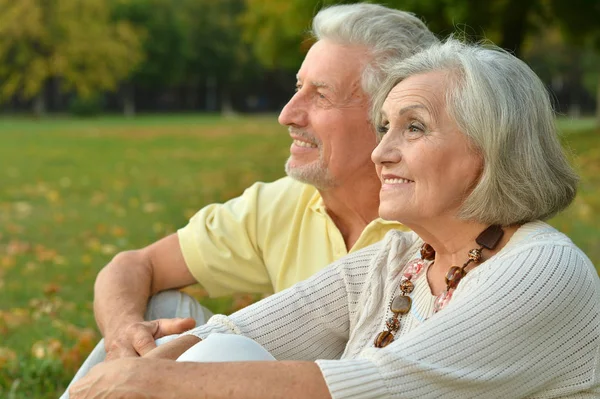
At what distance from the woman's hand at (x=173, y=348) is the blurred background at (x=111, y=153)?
123cm

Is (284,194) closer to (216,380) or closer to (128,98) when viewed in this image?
(216,380)

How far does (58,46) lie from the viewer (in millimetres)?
49281

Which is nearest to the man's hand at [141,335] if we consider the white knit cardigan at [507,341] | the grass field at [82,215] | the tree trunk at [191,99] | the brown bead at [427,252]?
the brown bead at [427,252]

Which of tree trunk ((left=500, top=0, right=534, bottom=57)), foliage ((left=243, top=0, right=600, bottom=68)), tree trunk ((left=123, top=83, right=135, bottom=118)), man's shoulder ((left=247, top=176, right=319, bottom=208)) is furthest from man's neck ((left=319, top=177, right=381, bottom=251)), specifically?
tree trunk ((left=123, top=83, right=135, bottom=118))

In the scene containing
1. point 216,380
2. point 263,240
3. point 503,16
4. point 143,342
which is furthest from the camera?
point 503,16

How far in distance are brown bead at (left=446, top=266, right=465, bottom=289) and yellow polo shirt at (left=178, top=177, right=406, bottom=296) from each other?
976 millimetres

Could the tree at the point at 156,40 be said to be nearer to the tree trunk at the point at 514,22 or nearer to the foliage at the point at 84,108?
the foliage at the point at 84,108

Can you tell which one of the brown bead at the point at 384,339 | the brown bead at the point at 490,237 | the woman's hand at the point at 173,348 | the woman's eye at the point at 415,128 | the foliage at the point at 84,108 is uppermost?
the woman's eye at the point at 415,128

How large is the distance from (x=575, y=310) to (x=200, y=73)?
62.0 metres

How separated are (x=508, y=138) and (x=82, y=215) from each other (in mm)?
8820

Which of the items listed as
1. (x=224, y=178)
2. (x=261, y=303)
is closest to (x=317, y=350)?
(x=261, y=303)

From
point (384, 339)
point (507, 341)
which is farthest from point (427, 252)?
point (507, 341)

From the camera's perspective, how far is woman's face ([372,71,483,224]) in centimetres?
260

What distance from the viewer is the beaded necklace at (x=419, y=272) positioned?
261 cm
